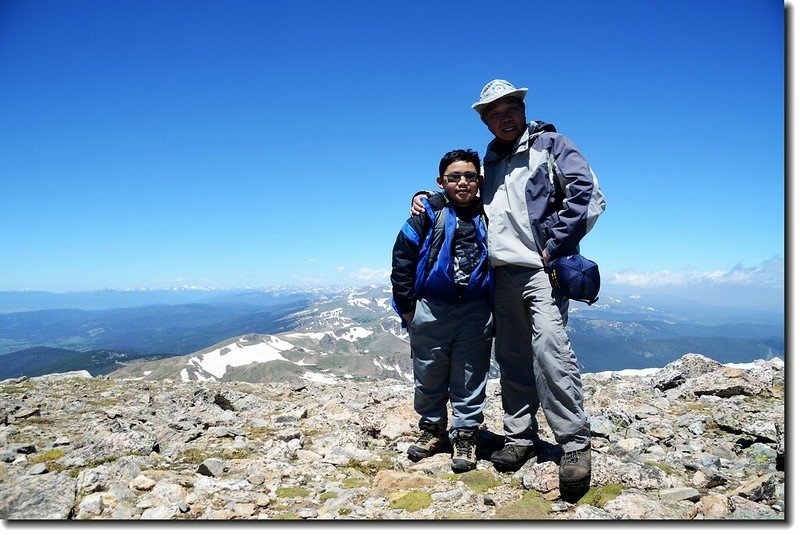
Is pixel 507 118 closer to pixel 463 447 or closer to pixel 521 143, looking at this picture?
pixel 521 143

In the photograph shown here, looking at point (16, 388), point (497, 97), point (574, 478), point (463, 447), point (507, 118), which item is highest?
point (497, 97)

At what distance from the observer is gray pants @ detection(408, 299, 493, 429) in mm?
6680

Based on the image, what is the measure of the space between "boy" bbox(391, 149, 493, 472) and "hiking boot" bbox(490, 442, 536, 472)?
1.12ft

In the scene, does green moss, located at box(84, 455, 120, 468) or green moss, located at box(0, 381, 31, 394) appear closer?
green moss, located at box(84, 455, 120, 468)

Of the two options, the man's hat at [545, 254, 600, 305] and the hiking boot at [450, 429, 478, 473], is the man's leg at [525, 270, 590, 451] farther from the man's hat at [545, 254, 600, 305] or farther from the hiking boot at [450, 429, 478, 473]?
the hiking boot at [450, 429, 478, 473]

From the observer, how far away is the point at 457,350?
6.79m

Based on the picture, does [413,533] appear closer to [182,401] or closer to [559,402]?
[559,402]

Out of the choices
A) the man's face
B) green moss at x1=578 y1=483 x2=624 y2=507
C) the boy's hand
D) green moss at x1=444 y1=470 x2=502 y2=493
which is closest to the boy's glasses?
the boy's hand

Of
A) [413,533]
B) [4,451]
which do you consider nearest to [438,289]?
[413,533]

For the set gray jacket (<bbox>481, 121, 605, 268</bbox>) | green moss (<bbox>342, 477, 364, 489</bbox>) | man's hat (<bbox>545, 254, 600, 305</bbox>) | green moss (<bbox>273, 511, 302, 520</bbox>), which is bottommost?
green moss (<bbox>342, 477, 364, 489</bbox>)

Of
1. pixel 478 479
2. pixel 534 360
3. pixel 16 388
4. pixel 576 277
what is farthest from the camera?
pixel 16 388

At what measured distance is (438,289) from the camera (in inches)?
257

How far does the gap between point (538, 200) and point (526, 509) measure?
12.5 feet

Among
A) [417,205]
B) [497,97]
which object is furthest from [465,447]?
[497,97]
